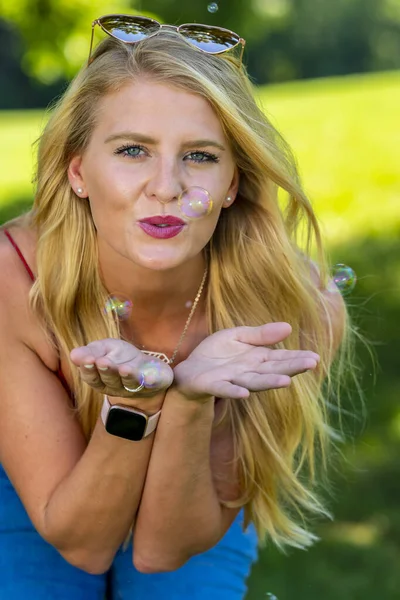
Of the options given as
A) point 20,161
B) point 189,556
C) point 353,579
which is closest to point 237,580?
point 189,556

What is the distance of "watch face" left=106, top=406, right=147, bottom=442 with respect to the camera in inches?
99.5

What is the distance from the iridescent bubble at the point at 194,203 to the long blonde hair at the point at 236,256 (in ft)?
0.76

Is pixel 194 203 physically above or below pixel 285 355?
above

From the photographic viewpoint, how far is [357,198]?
801 cm

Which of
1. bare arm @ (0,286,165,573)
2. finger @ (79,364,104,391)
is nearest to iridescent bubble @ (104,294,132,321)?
bare arm @ (0,286,165,573)

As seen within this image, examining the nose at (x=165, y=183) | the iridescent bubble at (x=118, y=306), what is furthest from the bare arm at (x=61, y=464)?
the nose at (x=165, y=183)

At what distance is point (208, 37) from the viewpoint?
9.14ft

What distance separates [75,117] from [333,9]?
27964 millimetres

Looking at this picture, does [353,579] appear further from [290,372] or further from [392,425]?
[290,372]

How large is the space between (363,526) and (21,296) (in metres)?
1.89

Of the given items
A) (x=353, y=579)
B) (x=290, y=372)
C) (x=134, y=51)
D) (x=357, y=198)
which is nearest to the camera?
(x=290, y=372)

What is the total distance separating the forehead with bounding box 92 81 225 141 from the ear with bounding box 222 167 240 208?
0.20 meters

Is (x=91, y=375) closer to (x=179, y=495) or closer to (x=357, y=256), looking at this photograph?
(x=179, y=495)

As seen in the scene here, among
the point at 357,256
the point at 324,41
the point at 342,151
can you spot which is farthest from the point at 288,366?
the point at 324,41
